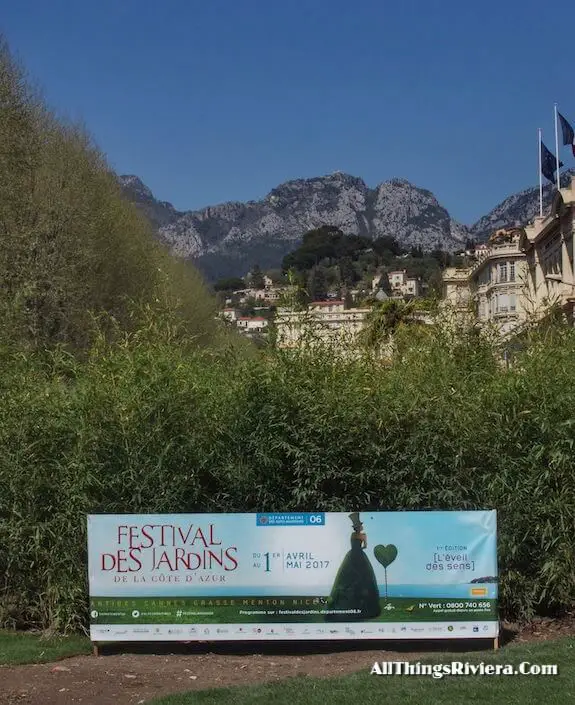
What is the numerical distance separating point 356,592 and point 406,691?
1.56 m

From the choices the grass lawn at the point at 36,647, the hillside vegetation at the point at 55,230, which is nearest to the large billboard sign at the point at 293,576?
the grass lawn at the point at 36,647

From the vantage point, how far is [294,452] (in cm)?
802

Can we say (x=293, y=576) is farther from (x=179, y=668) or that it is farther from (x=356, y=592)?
(x=179, y=668)

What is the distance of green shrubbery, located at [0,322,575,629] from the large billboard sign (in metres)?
0.48

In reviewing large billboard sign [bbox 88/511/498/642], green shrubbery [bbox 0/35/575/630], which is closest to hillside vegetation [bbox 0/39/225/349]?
green shrubbery [bbox 0/35/575/630]

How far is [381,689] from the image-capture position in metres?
6.15

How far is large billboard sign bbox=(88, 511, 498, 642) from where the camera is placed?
24.9 feet

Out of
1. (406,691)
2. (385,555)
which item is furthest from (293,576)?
(406,691)

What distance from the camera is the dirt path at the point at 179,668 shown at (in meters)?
6.55

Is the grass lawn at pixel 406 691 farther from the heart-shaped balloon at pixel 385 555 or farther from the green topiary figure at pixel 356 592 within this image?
the heart-shaped balloon at pixel 385 555

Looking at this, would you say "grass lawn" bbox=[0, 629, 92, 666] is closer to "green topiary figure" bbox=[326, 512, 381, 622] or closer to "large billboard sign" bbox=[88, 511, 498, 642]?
"large billboard sign" bbox=[88, 511, 498, 642]

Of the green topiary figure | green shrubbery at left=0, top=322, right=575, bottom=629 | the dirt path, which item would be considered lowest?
the dirt path

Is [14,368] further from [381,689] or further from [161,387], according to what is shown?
[381,689]

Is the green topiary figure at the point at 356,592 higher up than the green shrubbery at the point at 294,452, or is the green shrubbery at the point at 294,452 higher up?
the green shrubbery at the point at 294,452
